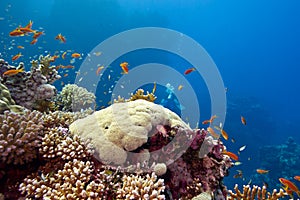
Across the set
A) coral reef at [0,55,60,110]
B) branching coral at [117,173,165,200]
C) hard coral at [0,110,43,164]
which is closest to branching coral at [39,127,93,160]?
hard coral at [0,110,43,164]

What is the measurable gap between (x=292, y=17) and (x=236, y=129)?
85877mm

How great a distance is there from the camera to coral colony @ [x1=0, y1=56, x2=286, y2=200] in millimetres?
2979

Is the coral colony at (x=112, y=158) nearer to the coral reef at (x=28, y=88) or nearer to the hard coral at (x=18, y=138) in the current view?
the hard coral at (x=18, y=138)

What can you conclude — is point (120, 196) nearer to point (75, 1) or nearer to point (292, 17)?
point (75, 1)

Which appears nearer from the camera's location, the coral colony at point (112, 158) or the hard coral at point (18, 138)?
the coral colony at point (112, 158)

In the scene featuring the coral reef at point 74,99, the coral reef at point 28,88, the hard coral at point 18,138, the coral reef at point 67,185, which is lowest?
the coral reef at point 67,185

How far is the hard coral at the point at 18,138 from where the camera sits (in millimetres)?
3195

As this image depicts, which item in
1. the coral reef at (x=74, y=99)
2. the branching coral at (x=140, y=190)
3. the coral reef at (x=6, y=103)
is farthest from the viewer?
the coral reef at (x=74, y=99)

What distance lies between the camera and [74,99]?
838 centimetres

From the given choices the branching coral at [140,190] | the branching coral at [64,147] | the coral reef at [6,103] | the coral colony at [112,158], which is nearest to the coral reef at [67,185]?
the coral colony at [112,158]

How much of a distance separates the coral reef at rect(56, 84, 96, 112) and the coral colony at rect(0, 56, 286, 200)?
142 inches

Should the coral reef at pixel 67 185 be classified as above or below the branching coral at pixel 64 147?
below

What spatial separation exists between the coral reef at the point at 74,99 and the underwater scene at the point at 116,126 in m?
0.04

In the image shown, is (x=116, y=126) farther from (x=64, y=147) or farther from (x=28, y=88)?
(x=28, y=88)
